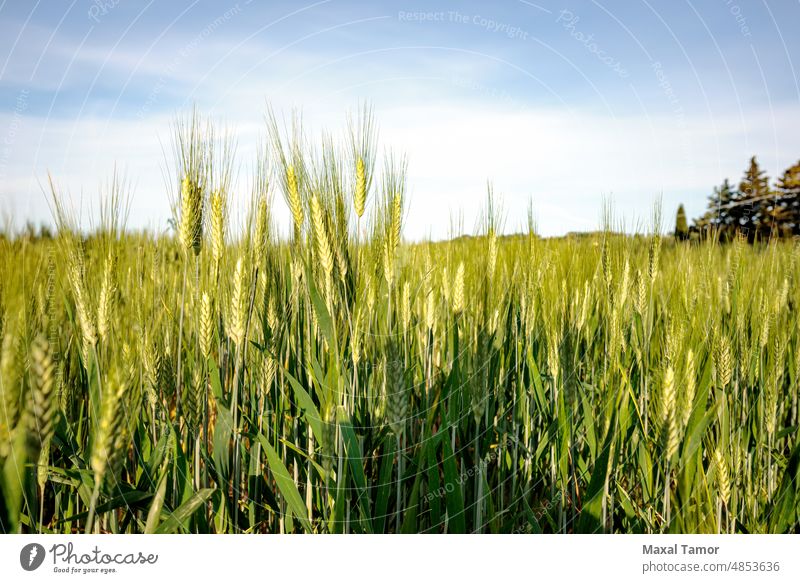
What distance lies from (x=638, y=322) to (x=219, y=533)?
124 cm

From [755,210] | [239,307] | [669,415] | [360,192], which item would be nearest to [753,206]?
[755,210]

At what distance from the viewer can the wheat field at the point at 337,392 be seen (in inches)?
38.4

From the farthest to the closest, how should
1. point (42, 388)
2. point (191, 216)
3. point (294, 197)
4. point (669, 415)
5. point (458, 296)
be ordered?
point (458, 296)
point (294, 197)
point (191, 216)
point (669, 415)
point (42, 388)

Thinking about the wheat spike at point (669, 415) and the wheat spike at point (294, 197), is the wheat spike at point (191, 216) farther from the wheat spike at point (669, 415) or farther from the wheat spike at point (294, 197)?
the wheat spike at point (669, 415)

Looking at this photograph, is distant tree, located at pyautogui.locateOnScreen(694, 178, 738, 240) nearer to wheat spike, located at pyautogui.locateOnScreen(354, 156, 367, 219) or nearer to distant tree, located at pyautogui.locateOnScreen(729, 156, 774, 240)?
distant tree, located at pyautogui.locateOnScreen(729, 156, 774, 240)
